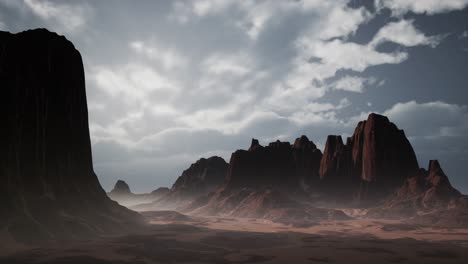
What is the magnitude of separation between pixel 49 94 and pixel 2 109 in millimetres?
10426

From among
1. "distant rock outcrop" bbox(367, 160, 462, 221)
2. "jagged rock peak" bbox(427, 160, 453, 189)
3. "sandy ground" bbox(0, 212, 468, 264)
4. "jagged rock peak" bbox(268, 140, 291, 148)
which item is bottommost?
"sandy ground" bbox(0, 212, 468, 264)

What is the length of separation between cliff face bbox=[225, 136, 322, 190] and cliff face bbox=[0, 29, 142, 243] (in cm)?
8316

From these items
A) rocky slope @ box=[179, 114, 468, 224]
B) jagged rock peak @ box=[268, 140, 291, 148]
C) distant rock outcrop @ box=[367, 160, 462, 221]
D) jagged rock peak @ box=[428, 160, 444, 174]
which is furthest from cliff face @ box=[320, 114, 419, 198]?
Answer: jagged rock peak @ box=[268, 140, 291, 148]

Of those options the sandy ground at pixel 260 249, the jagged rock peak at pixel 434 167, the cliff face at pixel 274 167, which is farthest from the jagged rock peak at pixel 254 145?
the sandy ground at pixel 260 249

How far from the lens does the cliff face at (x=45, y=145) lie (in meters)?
56.4

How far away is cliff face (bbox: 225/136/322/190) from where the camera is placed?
Result: 157 meters

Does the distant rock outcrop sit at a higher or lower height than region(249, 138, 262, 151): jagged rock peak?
lower

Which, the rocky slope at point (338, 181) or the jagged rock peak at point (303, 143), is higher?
the jagged rock peak at point (303, 143)

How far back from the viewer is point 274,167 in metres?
164

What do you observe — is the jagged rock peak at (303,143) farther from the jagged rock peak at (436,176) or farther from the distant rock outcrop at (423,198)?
the jagged rock peak at (436,176)

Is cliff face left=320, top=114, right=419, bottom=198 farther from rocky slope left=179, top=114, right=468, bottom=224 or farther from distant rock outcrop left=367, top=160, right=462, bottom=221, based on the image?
distant rock outcrop left=367, top=160, right=462, bottom=221

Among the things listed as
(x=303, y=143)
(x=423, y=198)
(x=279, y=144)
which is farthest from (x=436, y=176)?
(x=303, y=143)

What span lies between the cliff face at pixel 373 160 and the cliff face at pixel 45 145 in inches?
3865

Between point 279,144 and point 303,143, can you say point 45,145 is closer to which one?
point 279,144
